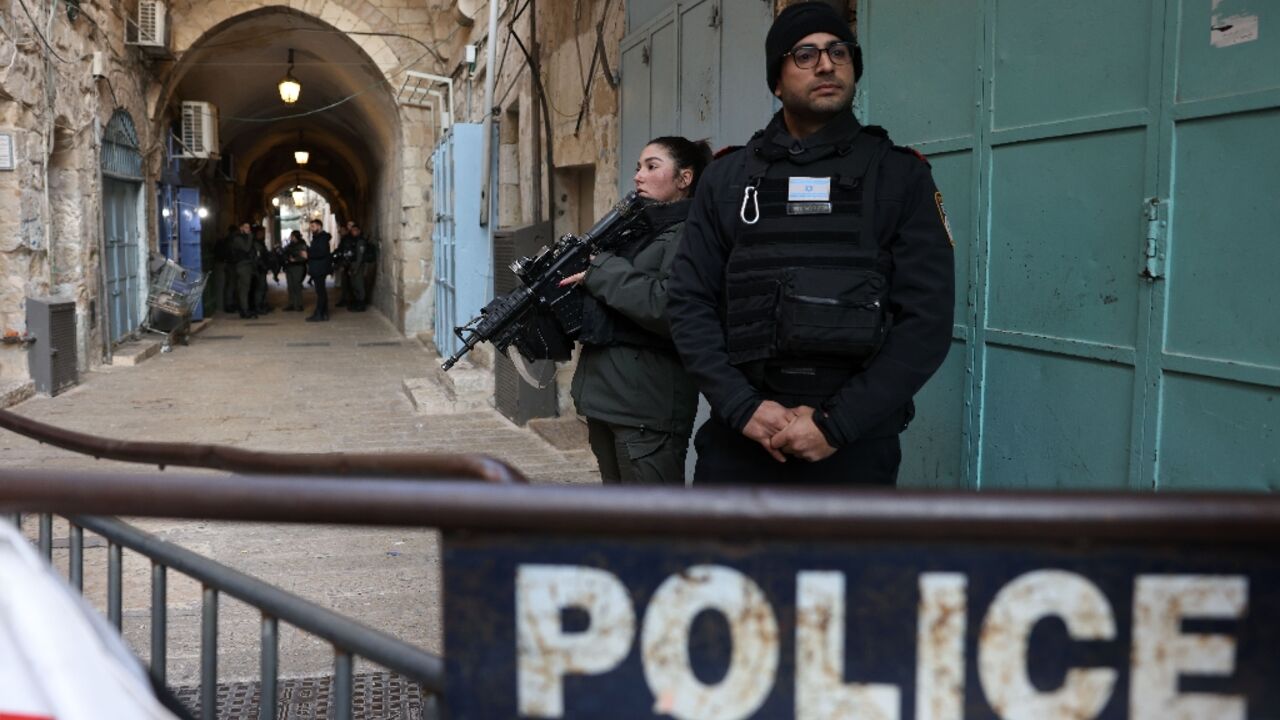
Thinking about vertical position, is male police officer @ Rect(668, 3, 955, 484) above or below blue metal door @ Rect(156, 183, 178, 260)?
below

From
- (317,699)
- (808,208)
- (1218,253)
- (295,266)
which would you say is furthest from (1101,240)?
(295,266)

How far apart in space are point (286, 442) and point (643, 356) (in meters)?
4.78

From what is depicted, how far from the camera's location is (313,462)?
4.65ft

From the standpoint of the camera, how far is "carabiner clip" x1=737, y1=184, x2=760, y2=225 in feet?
8.35

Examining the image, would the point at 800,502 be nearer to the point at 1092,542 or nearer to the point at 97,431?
the point at 1092,542

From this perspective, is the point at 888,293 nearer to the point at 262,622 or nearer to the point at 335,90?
the point at 262,622

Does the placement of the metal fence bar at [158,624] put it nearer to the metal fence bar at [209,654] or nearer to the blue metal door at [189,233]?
the metal fence bar at [209,654]

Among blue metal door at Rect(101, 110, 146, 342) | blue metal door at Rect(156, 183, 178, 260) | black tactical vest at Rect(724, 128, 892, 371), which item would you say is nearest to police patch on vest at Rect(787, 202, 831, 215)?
black tactical vest at Rect(724, 128, 892, 371)

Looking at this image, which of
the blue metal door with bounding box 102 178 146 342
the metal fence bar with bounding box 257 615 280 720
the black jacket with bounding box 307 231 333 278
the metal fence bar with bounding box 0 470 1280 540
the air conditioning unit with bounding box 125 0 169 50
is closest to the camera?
the metal fence bar with bounding box 0 470 1280 540

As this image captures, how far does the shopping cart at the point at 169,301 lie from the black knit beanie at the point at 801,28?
12833mm

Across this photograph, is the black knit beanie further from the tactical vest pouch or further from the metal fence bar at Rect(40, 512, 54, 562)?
the metal fence bar at Rect(40, 512, 54, 562)

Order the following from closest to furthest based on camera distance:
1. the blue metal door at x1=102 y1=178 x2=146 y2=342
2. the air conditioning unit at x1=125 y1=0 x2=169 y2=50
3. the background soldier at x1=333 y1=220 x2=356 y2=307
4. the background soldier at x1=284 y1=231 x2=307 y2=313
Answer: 1. the blue metal door at x1=102 y1=178 x2=146 y2=342
2. the air conditioning unit at x1=125 y1=0 x2=169 y2=50
3. the background soldier at x1=284 y1=231 x2=307 y2=313
4. the background soldier at x1=333 y1=220 x2=356 y2=307

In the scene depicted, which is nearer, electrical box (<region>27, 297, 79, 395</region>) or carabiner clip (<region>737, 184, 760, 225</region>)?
carabiner clip (<region>737, 184, 760, 225</region>)

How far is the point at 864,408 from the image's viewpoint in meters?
2.35
